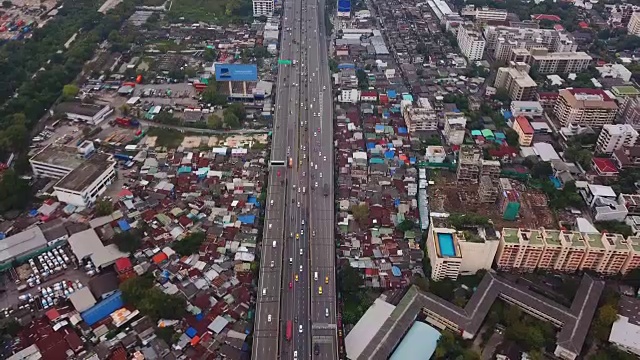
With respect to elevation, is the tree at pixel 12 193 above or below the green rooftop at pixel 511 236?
below

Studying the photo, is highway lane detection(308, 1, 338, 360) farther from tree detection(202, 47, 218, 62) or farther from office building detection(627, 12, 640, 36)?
office building detection(627, 12, 640, 36)

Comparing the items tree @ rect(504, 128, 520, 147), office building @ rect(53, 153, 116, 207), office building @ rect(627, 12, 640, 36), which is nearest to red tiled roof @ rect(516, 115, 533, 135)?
tree @ rect(504, 128, 520, 147)

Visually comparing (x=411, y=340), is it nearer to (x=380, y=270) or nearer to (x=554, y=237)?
(x=380, y=270)

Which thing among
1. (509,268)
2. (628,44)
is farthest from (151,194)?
(628,44)

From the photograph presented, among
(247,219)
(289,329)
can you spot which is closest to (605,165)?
(247,219)

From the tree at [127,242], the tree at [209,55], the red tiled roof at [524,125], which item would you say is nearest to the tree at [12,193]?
the tree at [127,242]

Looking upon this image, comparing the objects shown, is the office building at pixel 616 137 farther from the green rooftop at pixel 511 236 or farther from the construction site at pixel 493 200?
the green rooftop at pixel 511 236
